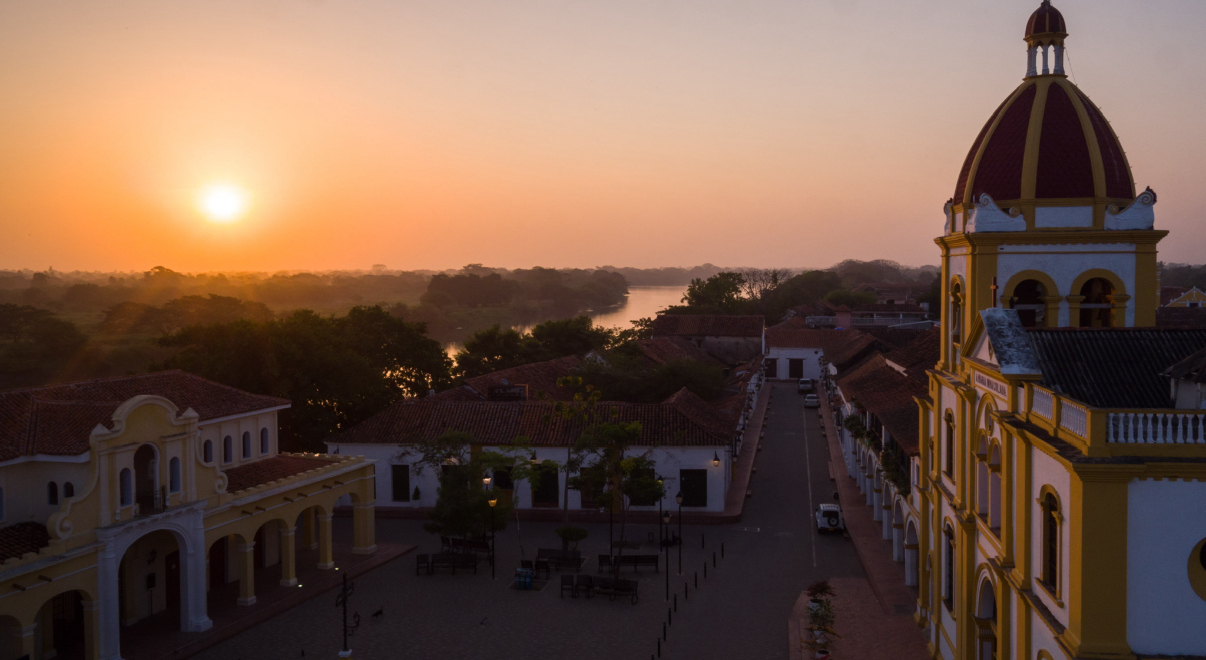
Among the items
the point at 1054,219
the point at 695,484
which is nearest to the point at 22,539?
the point at 695,484

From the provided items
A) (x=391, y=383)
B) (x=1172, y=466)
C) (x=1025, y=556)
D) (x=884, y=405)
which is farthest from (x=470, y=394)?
(x=1172, y=466)

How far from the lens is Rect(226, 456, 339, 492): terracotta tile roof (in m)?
21.1

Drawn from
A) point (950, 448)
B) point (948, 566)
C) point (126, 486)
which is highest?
point (950, 448)

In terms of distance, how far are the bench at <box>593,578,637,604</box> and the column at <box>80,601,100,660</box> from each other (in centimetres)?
1058

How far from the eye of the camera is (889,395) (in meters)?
27.5

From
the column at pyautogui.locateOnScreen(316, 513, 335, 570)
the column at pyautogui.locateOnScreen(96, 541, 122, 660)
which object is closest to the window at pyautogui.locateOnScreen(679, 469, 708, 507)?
the column at pyautogui.locateOnScreen(316, 513, 335, 570)

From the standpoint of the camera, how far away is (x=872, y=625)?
62.4 feet

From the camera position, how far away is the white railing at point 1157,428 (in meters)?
9.20

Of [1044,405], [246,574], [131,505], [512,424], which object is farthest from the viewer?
[512,424]

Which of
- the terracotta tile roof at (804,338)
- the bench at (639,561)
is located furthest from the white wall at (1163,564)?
the terracotta tile roof at (804,338)

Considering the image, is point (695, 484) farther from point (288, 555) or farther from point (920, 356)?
point (288, 555)

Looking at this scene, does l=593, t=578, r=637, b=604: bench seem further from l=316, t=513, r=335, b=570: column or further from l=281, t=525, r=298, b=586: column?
l=281, t=525, r=298, b=586: column

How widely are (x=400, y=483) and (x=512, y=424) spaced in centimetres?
425

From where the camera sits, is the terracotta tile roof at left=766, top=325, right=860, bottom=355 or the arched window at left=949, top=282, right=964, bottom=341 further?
the terracotta tile roof at left=766, top=325, right=860, bottom=355
